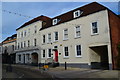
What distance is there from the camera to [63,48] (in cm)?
2067

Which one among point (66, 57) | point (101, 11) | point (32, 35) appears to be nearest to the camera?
point (101, 11)

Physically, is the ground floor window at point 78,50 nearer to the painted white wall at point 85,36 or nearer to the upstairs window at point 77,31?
the painted white wall at point 85,36

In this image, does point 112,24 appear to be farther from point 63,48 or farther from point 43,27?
point 43,27

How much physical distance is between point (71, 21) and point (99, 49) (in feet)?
20.1

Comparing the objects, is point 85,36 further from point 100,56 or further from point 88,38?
point 100,56

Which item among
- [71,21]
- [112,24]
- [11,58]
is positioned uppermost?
[71,21]

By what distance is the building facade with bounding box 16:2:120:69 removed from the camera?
51.8ft

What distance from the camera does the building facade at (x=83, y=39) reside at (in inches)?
621

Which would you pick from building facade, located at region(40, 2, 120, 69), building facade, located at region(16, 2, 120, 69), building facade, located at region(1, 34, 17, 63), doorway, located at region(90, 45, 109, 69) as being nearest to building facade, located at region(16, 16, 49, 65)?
building facade, located at region(16, 2, 120, 69)

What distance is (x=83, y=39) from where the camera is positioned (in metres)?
18.0

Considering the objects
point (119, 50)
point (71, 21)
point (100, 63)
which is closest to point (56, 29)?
point (71, 21)

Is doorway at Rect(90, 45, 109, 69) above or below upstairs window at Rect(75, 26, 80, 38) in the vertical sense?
below

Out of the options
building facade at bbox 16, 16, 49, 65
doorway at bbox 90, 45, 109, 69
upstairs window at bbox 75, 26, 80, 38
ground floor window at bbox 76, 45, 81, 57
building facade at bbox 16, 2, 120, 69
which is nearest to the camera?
building facade at bbox 16, 2, 120, 69

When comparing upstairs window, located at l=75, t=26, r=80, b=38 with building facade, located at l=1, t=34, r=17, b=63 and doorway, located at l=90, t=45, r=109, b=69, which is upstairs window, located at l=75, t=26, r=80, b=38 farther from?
building facade, located at l=1, t=34, r=17, b=63
